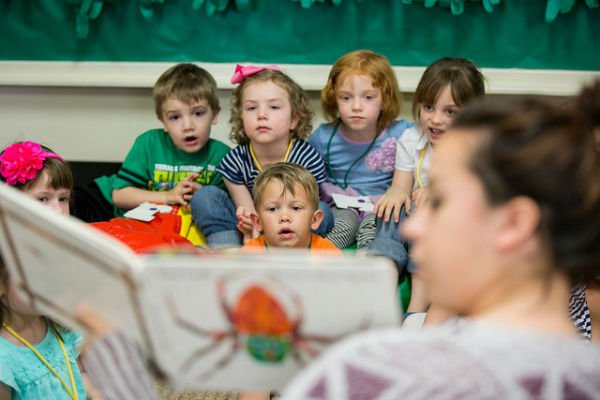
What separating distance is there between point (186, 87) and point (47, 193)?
2.46 feet

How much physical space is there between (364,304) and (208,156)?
179 centimetres

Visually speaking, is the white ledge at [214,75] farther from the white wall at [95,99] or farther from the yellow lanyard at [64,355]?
the yellow lanyard at [64,355]

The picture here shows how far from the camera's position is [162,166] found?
8.21 feet

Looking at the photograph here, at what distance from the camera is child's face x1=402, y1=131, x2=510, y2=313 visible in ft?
2.51

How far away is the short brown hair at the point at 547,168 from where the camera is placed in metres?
0.75

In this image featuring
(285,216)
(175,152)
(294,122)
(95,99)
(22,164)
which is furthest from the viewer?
(95,99)

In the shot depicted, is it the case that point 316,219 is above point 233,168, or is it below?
below

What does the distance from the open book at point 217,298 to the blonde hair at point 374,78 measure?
5.30ft

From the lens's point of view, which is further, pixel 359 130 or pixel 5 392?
pixel 359 130

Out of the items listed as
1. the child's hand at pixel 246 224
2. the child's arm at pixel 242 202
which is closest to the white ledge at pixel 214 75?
the child's arm at pixel 242 202

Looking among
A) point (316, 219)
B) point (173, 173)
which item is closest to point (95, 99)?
point (173, 173)

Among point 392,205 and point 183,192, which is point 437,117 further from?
point 183,192

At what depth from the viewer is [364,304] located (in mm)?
797

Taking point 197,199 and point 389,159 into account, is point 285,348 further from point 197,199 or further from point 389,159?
point 389,159
